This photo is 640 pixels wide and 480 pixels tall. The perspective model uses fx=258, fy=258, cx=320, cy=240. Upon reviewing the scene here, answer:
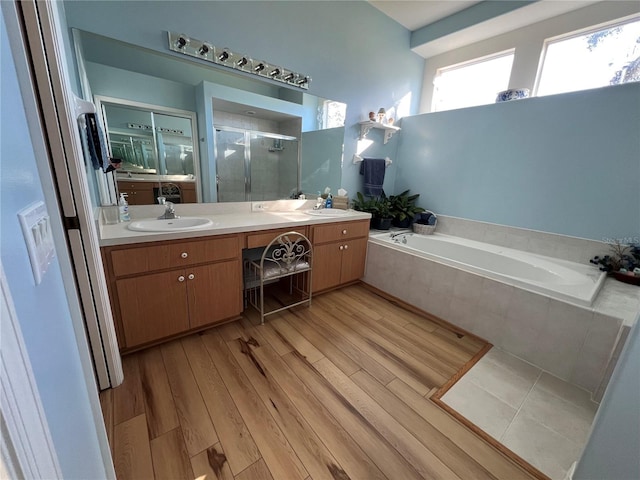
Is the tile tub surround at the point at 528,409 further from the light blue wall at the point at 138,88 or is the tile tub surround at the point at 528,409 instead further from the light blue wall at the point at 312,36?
the light blue wall at the point at 138,88

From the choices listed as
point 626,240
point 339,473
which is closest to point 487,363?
point 339,473

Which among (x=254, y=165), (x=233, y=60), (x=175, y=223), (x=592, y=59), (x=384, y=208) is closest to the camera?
(x=175, y=223)

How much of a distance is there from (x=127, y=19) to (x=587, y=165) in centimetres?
349

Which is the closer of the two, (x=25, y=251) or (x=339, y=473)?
(x=25, y=251)

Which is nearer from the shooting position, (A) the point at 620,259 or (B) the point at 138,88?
(B) the point at 138,88

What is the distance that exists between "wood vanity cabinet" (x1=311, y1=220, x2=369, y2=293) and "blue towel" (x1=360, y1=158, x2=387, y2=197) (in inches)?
24.6

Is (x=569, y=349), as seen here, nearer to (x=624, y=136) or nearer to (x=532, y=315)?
(x=532, y=315)

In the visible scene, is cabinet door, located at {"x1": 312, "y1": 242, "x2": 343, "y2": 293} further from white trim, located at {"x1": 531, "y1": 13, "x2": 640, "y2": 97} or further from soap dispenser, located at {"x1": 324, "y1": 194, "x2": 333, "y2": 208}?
white trim, located at {"x1": 531, "y1": 13, "x2": 640, "y2": 97}

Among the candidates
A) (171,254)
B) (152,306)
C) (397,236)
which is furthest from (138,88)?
(397,236)

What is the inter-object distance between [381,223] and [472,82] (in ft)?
6.31

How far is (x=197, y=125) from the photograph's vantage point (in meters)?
1.96

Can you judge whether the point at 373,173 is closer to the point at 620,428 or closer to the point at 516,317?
the point at 516,317

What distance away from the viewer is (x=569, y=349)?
160 centimetres

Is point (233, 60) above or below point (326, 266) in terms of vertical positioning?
above
